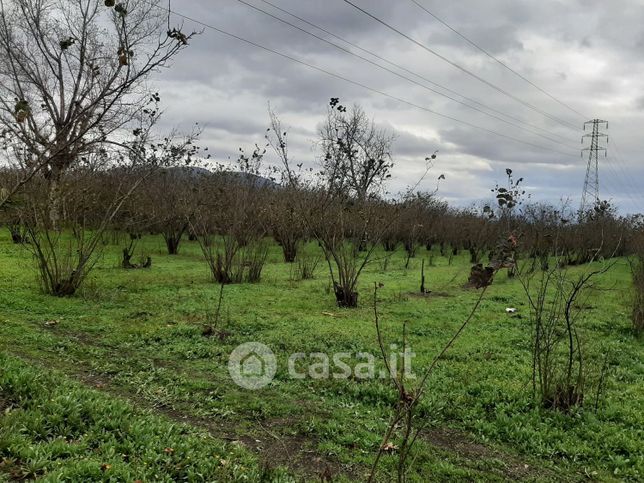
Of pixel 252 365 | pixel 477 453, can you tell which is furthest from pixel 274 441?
pixel 252 365

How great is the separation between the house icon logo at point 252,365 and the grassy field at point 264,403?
127 millimetres

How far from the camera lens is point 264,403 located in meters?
4.46

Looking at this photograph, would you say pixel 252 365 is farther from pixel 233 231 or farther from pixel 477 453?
pixel 233 231

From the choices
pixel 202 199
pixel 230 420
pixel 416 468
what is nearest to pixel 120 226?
pixel 202 199

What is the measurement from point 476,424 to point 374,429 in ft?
3.29

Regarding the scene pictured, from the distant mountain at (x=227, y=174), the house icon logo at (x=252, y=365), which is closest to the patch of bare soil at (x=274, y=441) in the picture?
the house icon logo at (x=252, y=365)

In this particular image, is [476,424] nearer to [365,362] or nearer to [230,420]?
[365,362]

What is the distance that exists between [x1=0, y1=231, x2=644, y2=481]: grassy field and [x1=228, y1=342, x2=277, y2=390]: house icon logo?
13cm

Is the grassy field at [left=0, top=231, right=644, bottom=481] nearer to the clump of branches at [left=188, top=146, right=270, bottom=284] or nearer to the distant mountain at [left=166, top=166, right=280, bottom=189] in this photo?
the clump of branches at [left=188, top=146, right=270, bottom=284]

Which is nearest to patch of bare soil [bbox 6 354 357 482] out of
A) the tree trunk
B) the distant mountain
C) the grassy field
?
the grassy field

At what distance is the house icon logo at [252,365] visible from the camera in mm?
5071

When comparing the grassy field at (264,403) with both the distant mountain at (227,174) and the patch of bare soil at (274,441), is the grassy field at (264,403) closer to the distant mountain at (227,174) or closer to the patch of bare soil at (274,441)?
the patch of bare soil at (274,441)

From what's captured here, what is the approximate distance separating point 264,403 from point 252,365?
1199 mm

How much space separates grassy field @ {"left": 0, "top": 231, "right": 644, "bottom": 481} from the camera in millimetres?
3170
